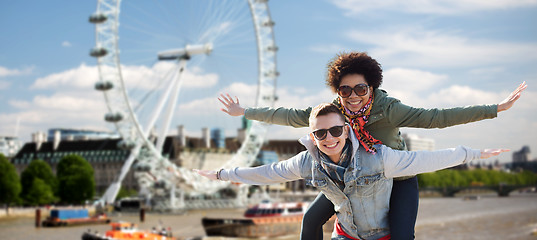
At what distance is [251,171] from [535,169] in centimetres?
15651

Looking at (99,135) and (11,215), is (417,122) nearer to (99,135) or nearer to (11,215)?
(11,215)

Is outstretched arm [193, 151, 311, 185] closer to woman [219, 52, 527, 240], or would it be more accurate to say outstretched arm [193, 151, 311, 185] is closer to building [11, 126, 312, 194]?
woman [219, 52, 527, 240]

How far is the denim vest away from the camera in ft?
8.86

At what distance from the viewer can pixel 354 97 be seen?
2.90 m

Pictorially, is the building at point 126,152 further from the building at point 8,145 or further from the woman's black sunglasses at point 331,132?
the woman's black sunglasses at point 331,132

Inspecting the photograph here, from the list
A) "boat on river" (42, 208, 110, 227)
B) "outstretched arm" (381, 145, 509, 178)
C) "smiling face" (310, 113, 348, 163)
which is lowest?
"boat on river" (42, 208, 110, 227)

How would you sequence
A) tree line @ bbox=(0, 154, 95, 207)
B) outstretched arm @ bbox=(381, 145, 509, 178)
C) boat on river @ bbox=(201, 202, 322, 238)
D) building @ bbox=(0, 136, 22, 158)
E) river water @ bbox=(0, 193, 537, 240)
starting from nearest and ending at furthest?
1. outstretched arm @ bbox=(381, 145, 509, 178)
2. boat on river @ bbox=(201, 202, 322, 238)
3. river water @ bbox=(0, 193, 537, 240)
4. tree line @ bbox=(0, 154, 95, 207)
5. building @ bbox=(0, 136, 22, 158)

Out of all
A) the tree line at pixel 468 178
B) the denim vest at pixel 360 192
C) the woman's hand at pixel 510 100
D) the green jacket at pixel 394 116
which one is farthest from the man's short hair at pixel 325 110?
the tree line at pixel 468 178

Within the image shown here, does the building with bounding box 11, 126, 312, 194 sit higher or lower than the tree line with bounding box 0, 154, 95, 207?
higher

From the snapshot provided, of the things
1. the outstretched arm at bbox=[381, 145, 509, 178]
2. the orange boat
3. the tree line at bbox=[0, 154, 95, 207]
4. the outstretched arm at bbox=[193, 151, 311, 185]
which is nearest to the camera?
the outstretched arm at bbox=[381, 145, 509, 178]

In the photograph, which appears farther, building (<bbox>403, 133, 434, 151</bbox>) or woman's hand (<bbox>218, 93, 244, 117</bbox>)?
building (<bbox>403, 133, 434, 151</bbox>)

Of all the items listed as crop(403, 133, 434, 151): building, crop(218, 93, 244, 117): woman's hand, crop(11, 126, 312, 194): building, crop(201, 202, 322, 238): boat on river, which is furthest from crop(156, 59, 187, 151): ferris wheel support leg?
crop(403, 133, 434, 151): building

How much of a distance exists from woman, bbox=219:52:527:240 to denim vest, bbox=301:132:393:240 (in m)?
0.05

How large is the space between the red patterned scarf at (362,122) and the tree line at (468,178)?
269 ft
